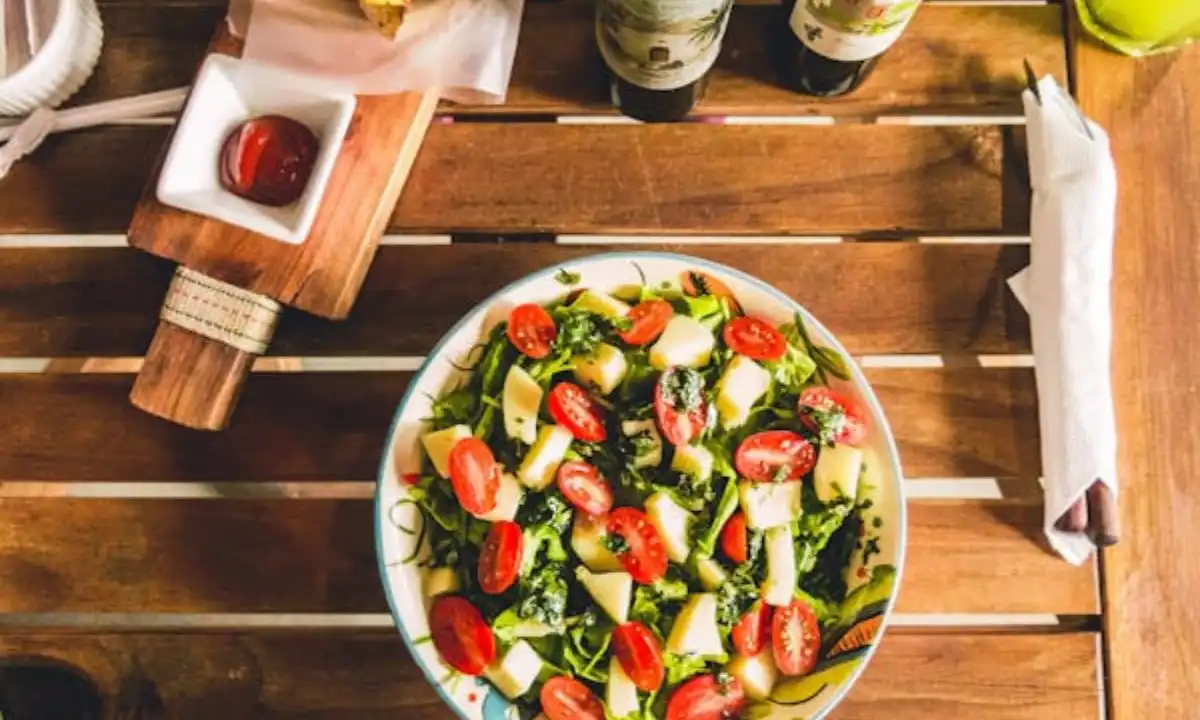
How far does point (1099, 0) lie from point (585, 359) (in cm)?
59

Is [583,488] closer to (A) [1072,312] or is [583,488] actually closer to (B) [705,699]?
(B) [705,699]

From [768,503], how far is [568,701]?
0.23 m

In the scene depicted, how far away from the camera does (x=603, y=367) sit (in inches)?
37.3

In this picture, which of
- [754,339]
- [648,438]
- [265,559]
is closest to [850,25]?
[754,339]

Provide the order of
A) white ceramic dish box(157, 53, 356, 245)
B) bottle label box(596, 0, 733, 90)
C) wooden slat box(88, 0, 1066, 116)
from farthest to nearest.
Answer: wooden slat box(88, 0, 1066, 116), white ceramic dish box(157, 53, 356, 245), bottle label box(596, 0, 733, 90)

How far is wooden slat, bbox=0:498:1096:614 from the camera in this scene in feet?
3.37

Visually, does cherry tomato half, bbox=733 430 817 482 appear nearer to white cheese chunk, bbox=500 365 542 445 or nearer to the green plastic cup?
white cheese chunk, bbox=500 365 542 445

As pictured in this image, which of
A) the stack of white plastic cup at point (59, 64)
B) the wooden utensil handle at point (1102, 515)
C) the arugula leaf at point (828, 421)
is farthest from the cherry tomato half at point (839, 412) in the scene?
the stack of white plastic cup at point (59, 64)

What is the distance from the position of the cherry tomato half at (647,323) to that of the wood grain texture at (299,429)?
0.74 ft

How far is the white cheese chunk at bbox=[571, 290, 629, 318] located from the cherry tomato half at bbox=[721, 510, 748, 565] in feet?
0.63

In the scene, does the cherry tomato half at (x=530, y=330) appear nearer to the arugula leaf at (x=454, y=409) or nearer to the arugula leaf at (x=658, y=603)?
the arugula leaf at (x=454, y=409)

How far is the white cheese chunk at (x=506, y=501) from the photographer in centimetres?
93

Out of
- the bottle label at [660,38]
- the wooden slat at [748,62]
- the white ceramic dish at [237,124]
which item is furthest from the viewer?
the wooden slat at [748,62]

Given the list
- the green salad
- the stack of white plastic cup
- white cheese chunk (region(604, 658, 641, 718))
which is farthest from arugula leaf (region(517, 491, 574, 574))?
the stack of white plastic cup
